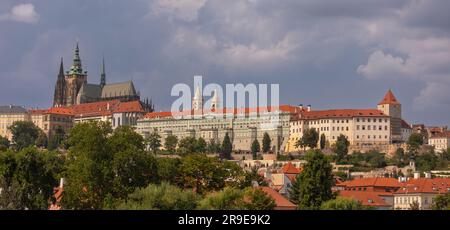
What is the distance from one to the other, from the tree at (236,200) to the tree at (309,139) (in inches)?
3963

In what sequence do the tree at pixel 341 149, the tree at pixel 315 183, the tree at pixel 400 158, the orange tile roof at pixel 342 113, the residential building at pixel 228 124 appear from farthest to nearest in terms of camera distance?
1. the residential building at pixel 228 124
2. the orange tile roof at pixel 342 113
3. the tree at pixel 341 149
4. the tree at pixel 400 158
5. the tree at pixel 315 183

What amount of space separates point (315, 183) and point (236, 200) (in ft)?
35.5

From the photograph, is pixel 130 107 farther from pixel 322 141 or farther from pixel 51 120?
pixel 322 141

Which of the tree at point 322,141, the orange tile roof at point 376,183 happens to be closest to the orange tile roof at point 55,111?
the tree at point 322,141

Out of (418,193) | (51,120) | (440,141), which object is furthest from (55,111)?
(418,193)

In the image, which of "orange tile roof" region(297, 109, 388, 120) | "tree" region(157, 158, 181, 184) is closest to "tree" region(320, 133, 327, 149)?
"orange tile roof" region(297, 109, 388, 120)

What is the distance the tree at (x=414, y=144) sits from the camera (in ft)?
440

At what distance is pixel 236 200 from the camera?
1529 inches

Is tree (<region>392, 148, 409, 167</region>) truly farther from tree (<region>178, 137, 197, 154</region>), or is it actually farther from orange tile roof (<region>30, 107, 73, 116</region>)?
orange tile roof (<region>30, 107, 73, 116</region>)

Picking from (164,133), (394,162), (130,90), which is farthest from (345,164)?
(130,90)

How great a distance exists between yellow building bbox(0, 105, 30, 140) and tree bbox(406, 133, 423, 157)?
7358cm

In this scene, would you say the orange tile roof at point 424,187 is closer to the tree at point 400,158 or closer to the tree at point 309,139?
the tree at point 400,158
